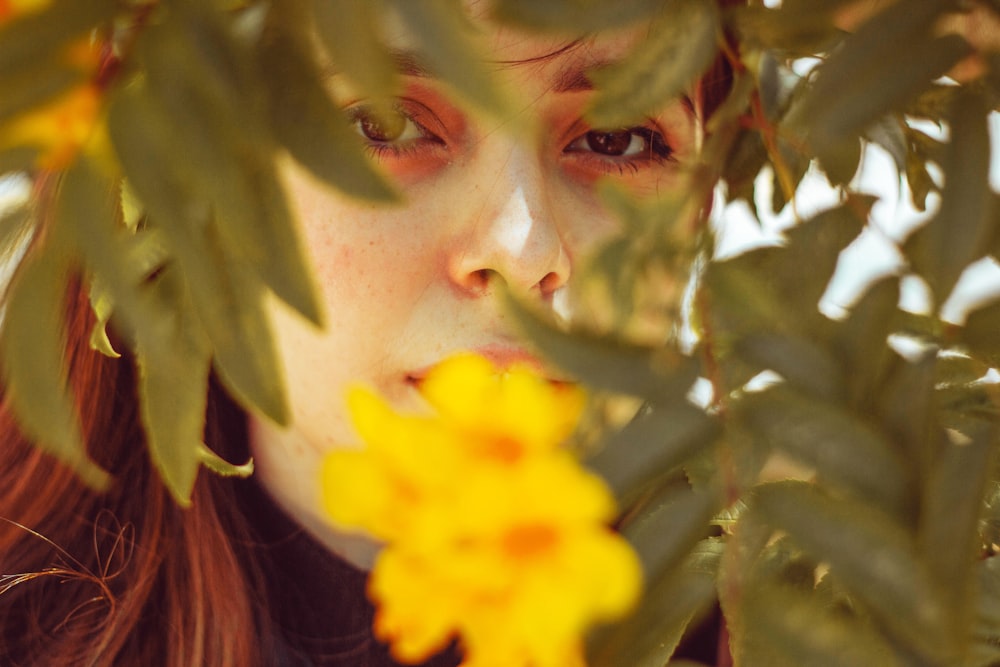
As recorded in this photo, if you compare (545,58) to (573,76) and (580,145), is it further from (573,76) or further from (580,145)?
(580,145)

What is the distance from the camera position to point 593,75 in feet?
1.66

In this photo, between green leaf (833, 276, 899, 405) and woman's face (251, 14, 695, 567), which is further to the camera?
woman's face (251, 14, 695, 567)

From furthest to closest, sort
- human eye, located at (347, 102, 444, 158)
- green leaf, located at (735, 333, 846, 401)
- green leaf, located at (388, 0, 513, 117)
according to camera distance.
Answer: human eye, located at (347, 102, 444, 158)
green leaf, located at (735, 333, 846, 401)
green leaf, located at (388, 0, 513, 117)

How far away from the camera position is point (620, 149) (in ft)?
3.58

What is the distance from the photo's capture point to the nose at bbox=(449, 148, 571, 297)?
0.75 metres

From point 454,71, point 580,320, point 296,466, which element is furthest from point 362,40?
point 296,466

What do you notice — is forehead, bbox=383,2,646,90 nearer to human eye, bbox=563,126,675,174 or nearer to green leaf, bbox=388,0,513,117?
human eye, bbox=563,126,675,174

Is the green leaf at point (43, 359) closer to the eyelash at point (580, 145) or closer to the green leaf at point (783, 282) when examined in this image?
the green leaf at point (783, 282)

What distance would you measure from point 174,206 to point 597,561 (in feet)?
0.59

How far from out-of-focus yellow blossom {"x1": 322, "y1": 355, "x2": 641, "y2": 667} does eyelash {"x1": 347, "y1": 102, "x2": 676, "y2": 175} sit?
22.4 inches

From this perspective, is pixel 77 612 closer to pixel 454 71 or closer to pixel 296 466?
pixel 296 466

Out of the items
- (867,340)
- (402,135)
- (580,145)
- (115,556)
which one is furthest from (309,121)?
(115,556)

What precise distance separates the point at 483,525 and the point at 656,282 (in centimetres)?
15

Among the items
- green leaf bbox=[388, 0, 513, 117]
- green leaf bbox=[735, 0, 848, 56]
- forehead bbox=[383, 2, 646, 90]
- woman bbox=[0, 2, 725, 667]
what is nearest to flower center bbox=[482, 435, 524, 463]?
green leaf bbox=[388, 0, 513, 117]
